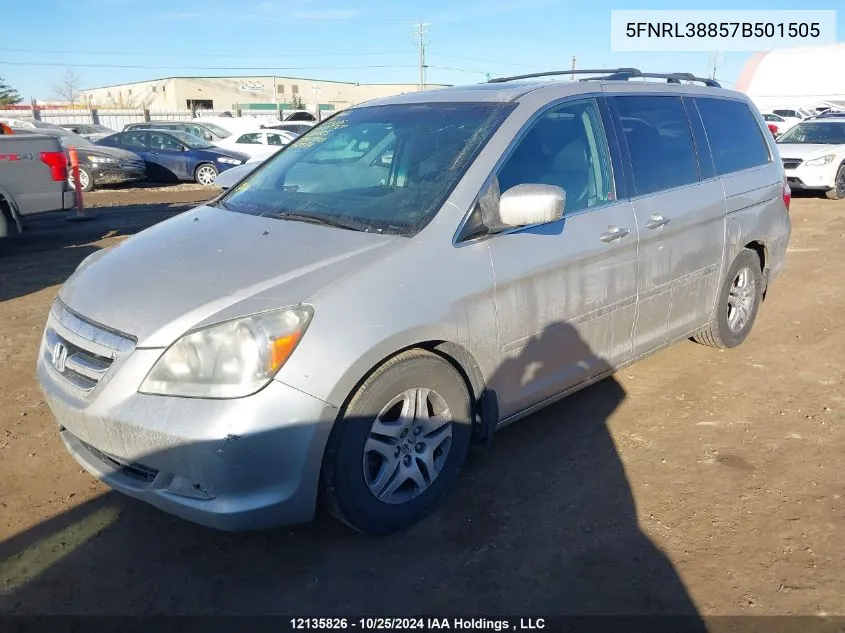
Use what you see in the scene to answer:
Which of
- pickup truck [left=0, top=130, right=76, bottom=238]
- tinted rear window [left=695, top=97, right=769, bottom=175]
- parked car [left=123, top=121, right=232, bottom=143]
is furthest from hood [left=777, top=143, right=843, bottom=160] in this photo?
parked car [left=123, top=121, right=232, bottom=143]

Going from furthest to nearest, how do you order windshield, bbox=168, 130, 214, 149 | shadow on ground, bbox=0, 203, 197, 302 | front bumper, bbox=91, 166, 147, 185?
1. windshield, bbox=168, 130, 214, 149
2. front bumper, bbox=91, 166, 147, 185
3. shadow on ground, bbox=0, 203, 197, 302

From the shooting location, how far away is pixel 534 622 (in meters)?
2.49

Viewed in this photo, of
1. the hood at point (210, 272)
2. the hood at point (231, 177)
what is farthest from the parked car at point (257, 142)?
the hood at point (210, 272)

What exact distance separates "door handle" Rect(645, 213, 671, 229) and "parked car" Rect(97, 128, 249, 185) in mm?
14531

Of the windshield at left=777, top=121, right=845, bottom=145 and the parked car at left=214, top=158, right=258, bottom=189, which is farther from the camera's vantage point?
the windshield at left=777, top=121, right=845, bottom=145

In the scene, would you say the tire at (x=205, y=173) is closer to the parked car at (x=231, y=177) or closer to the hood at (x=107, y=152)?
the hood at (x=107, y=152)

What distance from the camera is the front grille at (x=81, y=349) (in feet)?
8.55

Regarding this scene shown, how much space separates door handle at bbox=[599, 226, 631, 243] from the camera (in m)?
3.57

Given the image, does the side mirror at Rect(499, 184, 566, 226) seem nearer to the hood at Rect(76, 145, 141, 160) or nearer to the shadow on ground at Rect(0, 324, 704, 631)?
the shadow on ground at Rect(0, 324, 704, 631)

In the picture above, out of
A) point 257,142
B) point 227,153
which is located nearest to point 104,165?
point 227,153

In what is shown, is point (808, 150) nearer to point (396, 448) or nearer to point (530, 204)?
point (530, 204)

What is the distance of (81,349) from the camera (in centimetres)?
274

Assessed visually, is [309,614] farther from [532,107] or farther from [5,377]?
[5,377]

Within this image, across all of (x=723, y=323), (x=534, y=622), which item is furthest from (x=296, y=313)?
(x=723, y=323)
